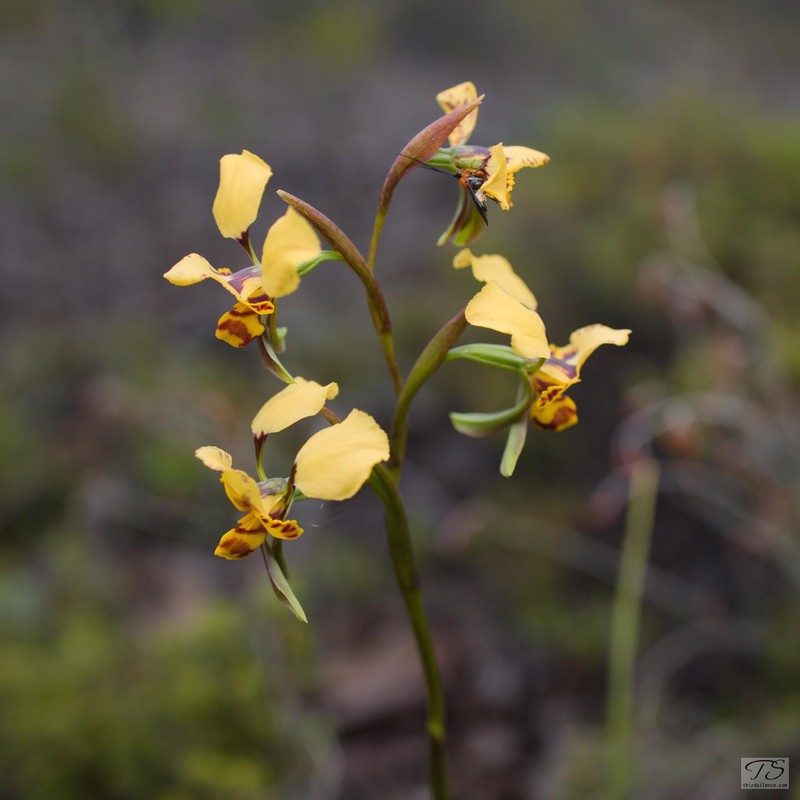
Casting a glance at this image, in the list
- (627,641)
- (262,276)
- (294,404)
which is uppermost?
(262,276)

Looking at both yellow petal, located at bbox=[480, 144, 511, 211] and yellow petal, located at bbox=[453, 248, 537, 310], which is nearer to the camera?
yellow petal, located at bbox=[480, 144, 511, 211]

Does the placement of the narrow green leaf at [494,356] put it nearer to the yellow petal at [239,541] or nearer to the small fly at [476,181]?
the small fly at [476,181]

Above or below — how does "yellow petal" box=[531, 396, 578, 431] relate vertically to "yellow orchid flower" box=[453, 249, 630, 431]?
below

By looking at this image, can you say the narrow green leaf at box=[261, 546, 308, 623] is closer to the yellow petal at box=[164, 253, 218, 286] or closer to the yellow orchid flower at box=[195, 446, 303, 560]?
the yellow orchid flower at box=[195, 446, 303, 560]

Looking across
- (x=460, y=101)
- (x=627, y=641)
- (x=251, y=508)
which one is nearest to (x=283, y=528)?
(x=251, y=508)

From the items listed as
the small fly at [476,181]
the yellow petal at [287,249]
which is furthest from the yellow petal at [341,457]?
the small fly at [476,181]

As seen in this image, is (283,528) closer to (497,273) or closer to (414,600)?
(414,600)

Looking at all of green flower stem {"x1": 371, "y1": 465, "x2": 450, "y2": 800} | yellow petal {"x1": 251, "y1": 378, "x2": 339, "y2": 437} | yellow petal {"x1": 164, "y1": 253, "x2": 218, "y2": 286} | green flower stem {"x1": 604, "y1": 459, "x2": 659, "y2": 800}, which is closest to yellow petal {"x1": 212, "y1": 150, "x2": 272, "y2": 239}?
yellow petal {"x1": 164, "y1": 253, "x2": 218, "y2": 286}

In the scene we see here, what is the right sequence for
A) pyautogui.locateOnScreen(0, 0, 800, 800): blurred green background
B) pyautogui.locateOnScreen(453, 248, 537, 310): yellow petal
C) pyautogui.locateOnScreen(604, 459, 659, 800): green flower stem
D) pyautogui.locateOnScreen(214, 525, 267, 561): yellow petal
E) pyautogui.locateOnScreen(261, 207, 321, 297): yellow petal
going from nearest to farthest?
pyautogui.locateOnScreen(261, 207, 321, 297): yellow petal < pyautogui.locateOnScreen(214, 525, 267, 561): yellow petal < pyautogui.locateOnScreen(453, 248, 537, 310): yellow petal < pyautogui.locateOnScreen(604, 459, 659, 800): green flower stem < pyautogui.locateOnScreen(0, 0, 800, 800): blurred green background
